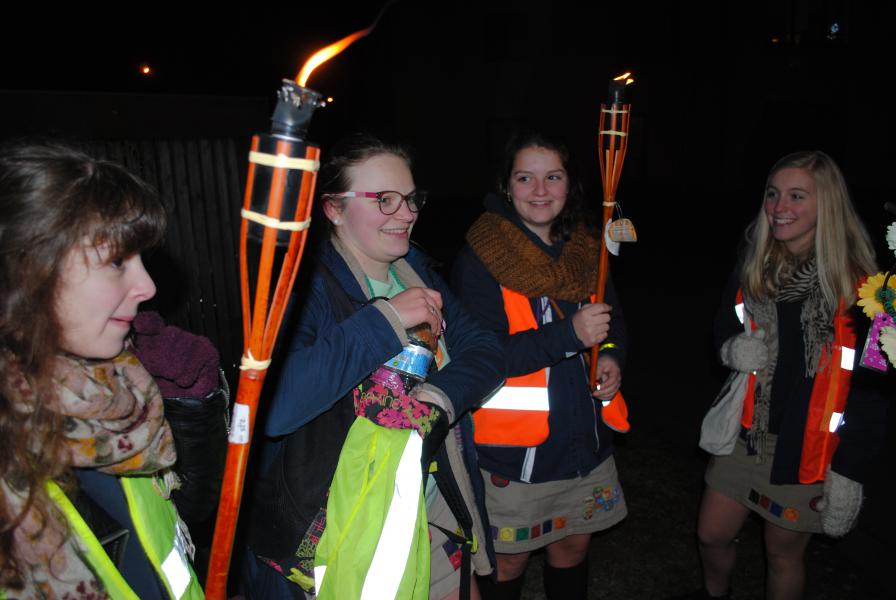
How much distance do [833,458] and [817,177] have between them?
46.7 inches

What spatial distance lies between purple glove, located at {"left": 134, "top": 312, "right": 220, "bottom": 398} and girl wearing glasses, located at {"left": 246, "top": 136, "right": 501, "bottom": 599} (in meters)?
0.19

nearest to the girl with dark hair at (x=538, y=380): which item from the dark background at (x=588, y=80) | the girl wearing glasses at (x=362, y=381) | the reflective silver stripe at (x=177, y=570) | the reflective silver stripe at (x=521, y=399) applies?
the reflective silver stripe at (x=521, y=399)

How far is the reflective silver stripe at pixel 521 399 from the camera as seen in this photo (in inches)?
104

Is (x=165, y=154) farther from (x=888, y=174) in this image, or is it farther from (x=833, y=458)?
(x=888, y=174)

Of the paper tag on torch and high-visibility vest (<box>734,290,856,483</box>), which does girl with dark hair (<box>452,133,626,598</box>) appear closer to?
the paper tag on torch

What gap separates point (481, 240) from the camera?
271cm

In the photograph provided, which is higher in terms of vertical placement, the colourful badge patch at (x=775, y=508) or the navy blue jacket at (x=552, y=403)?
the navy blue jacket at (x=552, y=403)

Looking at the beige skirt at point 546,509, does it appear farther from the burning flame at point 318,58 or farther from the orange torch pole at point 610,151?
the burning flame at point 318,58

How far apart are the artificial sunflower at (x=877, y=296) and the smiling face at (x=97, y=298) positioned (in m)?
1.98

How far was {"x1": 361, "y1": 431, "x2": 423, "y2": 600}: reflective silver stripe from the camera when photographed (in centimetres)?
175

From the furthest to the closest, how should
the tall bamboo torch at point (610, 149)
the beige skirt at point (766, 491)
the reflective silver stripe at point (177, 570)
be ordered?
the beige skirt at point (766, 491), the tall bamboo torch at point (610, 149), the reflective silver stripe at point (177, 570)

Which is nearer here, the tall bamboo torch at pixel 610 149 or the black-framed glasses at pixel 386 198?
the black-framed glasses at pixel 386 198

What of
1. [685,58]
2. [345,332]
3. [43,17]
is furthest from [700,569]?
[685,58]

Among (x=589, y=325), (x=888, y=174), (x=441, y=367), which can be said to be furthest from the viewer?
(x=888, y=174)
